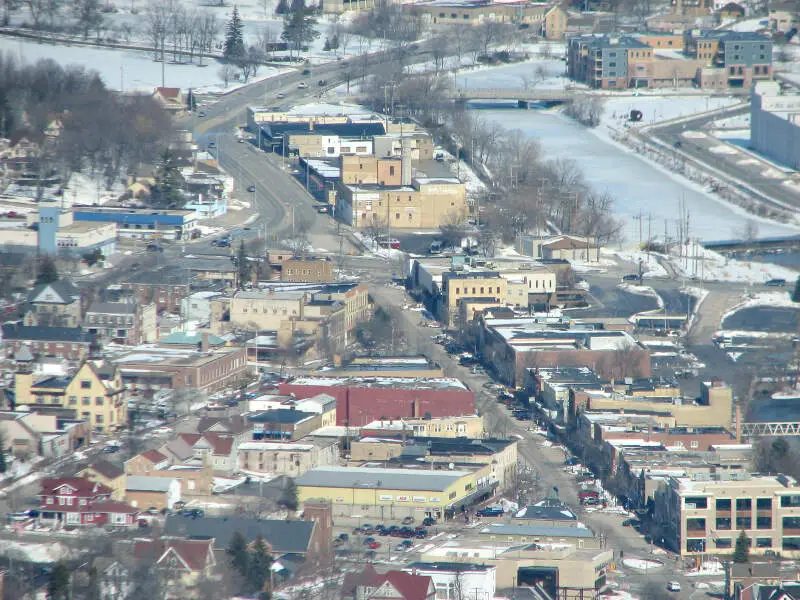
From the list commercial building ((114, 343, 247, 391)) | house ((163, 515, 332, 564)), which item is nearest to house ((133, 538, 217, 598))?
house ((163, 515, 332, 564))

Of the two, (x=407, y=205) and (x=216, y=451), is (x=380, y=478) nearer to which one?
(x=216, y=451)

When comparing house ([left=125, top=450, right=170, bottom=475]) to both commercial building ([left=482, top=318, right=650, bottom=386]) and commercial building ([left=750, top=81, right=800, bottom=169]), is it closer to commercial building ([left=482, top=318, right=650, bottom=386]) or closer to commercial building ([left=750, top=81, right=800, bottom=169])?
commercial building ([left=482, top=318, right=650, bottom=386])

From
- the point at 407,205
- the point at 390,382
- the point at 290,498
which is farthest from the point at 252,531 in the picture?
the point at 407,205

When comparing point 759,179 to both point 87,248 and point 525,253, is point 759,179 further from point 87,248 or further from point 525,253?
point 87,248

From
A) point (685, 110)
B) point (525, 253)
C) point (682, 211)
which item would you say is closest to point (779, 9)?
point (685, 110)

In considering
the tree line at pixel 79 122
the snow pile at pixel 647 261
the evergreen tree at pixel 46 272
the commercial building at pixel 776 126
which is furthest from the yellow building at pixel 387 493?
the commercial building at pixel 776 126

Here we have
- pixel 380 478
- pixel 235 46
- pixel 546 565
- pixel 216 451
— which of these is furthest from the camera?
pixel 235 46

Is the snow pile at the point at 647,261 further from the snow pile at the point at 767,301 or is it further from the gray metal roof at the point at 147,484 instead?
the gray metal roof at the point at 147,484
